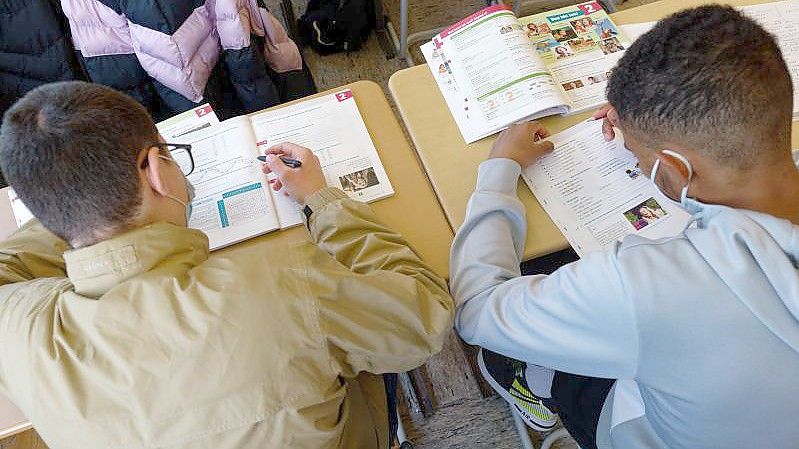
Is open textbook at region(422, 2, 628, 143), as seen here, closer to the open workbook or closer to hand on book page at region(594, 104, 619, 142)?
hand on book page at region(594, 104, 619, 142)

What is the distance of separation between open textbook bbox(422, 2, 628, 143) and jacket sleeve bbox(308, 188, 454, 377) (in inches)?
14.2

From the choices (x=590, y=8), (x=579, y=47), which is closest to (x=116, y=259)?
A: (x=579, y=47)

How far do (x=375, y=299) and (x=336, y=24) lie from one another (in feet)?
6.28

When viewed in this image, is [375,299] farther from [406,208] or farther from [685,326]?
[685,326]

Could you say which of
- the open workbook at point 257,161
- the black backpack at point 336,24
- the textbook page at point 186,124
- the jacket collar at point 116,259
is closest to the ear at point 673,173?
the open workbook at point 257,161

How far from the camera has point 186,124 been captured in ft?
4.15

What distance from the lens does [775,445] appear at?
2.67 feet

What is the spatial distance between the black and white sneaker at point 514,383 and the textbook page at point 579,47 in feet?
1.90

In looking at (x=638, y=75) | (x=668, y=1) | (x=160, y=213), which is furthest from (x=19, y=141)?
(x=668, y=1)

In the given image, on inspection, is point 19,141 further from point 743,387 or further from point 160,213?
point 743,387

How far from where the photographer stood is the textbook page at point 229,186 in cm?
111

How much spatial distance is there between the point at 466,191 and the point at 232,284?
54 centimetres

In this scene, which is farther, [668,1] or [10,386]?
[668,1]

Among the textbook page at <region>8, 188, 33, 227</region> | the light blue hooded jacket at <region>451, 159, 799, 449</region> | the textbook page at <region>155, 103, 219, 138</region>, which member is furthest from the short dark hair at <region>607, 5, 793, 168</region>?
the textbook page at <region>8, 188, 33, 227</region>
